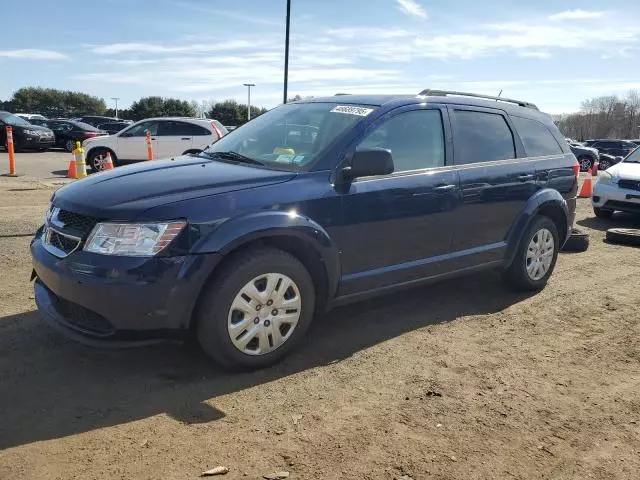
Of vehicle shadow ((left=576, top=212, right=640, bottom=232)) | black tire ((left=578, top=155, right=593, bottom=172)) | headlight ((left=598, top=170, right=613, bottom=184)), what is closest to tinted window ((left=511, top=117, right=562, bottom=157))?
vehicle shadow ((left=576, top=212, right=640, bottom=232))

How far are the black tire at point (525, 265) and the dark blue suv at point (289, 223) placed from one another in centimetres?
2

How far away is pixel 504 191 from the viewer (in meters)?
5.04

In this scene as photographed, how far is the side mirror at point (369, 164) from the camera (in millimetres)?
3848

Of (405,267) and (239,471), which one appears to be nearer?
(239,471)

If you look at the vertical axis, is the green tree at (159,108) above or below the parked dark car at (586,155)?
above

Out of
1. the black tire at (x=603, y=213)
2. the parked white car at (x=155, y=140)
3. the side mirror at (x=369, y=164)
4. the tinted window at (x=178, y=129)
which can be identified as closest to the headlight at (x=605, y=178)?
the black tire at (x=603, y=213)

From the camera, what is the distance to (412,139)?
4.50 metres

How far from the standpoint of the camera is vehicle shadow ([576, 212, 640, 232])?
9.67 m

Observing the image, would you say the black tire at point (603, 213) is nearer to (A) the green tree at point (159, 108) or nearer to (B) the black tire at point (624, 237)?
(B) the black tire at point (624, 237)

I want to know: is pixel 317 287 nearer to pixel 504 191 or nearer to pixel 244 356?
pixel 244 356

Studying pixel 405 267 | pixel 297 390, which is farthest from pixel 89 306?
pixel 405 267

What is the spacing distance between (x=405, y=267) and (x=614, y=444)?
186 centimetres

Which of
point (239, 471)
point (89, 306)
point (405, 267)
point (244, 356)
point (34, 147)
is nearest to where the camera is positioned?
point (239, 471)

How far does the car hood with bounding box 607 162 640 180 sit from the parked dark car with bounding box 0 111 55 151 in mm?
20462
